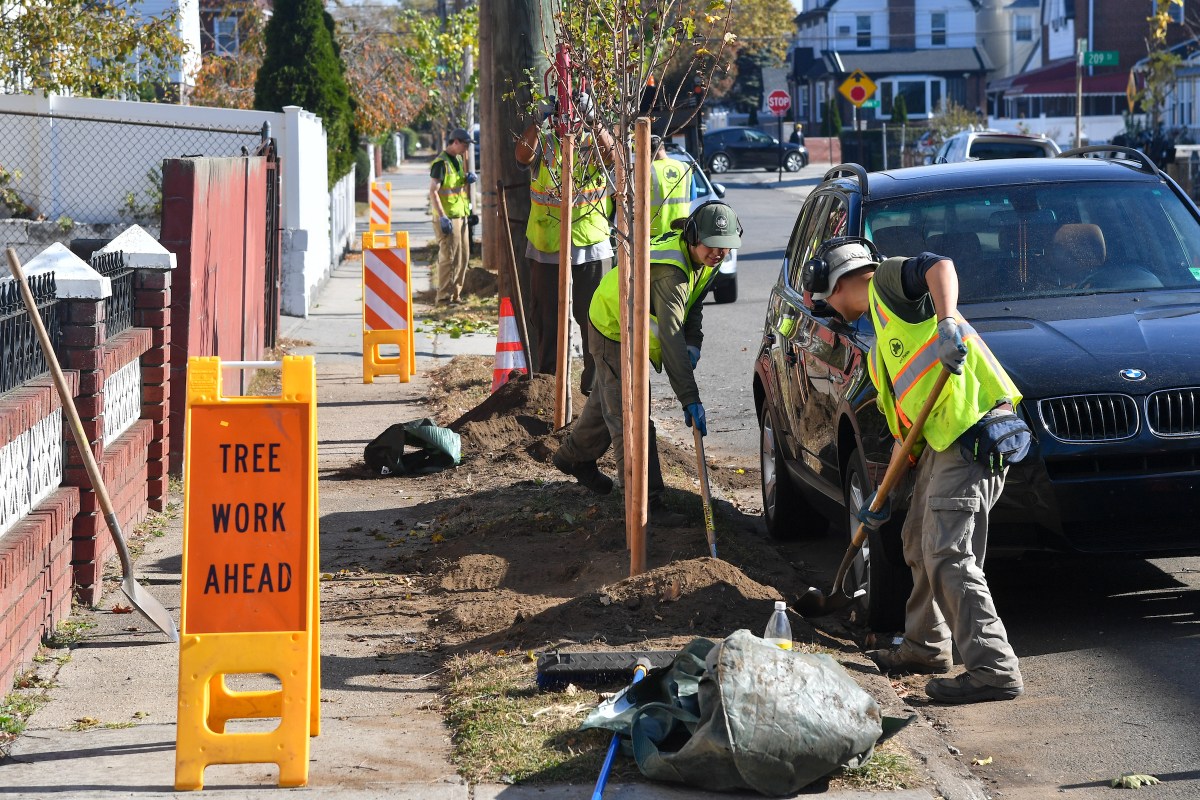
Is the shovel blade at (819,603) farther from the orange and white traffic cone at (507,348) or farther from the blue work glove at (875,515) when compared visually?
the orange and white traffic cone at (507,348)

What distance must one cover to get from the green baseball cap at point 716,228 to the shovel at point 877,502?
4.56 ft

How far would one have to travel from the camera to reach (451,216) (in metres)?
18.5

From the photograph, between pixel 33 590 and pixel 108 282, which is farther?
pixel 108 282

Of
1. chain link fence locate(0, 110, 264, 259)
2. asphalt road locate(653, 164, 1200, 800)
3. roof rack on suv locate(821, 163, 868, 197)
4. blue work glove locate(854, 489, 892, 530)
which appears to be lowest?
asphalt road locate(653, 164, 1200, 800)

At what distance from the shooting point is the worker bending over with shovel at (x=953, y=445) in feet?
17.1

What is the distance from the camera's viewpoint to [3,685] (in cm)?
539

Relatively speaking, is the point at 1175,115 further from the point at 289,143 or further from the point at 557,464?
the point at 557,464

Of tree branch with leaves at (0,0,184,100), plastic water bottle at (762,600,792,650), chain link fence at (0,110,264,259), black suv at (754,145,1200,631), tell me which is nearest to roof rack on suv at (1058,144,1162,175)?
black suv at (754,145,1200,631)

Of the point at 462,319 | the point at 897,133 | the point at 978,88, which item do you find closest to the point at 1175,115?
the point at 897,133

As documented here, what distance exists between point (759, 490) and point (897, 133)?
148ft

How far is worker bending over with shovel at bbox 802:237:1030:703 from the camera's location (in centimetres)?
522

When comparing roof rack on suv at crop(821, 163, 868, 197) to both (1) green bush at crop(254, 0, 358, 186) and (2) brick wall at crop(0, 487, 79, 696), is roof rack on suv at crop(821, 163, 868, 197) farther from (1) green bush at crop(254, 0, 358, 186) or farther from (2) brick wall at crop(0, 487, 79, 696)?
(1) green bush at crop(254, 0, 358, 186)

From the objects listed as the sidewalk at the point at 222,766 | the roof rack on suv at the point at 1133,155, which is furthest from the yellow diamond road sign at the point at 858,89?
the sidewalk at the point at 222,766

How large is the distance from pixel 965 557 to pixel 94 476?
3.07 meters
